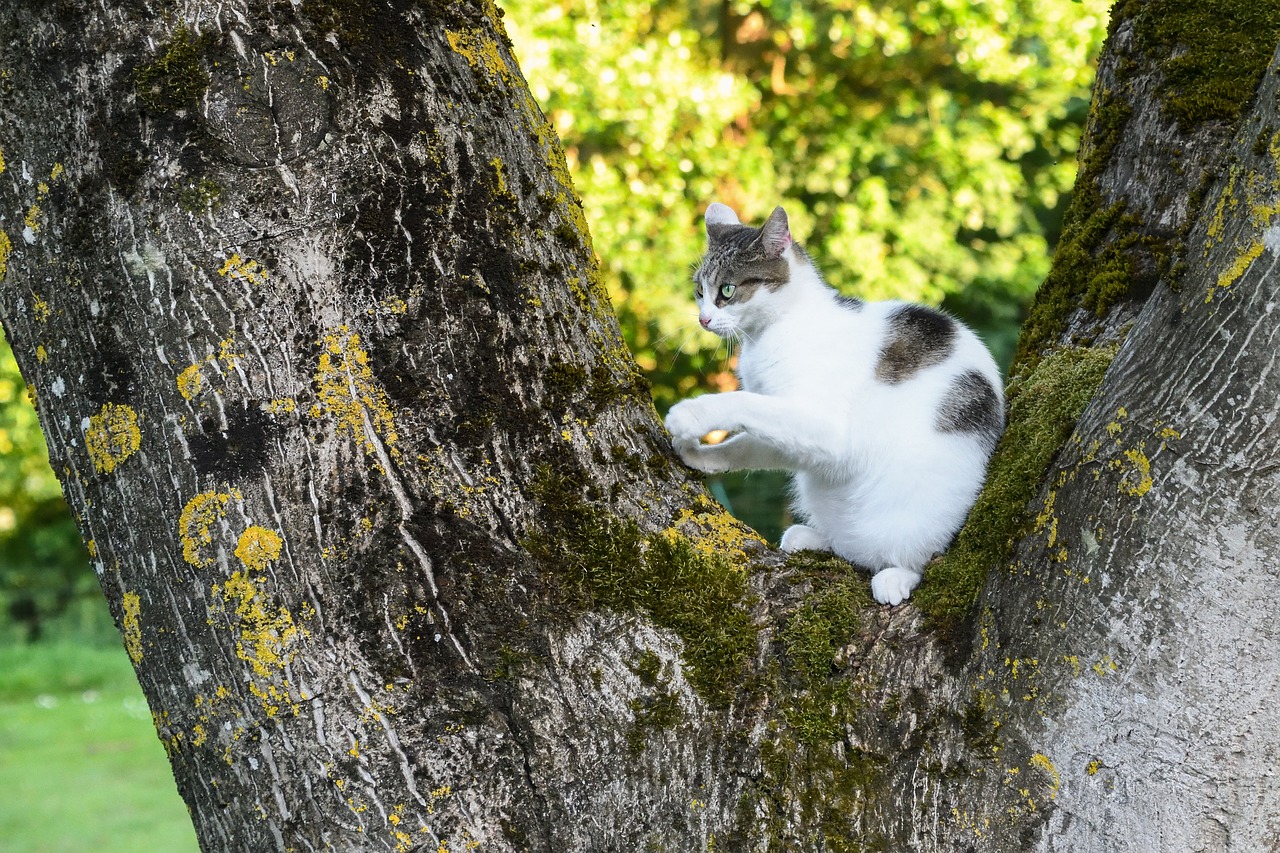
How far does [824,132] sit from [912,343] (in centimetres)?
724

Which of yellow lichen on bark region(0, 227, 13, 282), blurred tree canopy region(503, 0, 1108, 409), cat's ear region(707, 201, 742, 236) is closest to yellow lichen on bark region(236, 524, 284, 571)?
yellow lichen on bark region(0, 227, 13, 282)

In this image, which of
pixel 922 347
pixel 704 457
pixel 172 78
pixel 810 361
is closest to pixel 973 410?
pixel 922 347

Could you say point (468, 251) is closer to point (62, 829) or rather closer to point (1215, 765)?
point (1215, 765)

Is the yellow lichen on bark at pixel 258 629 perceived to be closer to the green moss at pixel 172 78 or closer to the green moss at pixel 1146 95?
the green moss at pixel 172 78

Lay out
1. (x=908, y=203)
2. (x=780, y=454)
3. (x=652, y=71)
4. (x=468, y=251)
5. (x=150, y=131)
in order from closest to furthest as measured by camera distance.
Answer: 1. (x=150, y=131)
2. (x=468, y=251)
3. (x=780, y=454)
4. (x=652, y=71)
5. (x=908, y=203)

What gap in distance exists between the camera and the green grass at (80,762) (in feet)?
21.9

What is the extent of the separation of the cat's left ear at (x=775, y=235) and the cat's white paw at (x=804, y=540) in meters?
0.88

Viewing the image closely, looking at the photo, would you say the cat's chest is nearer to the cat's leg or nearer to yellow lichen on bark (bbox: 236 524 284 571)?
the cat's leg

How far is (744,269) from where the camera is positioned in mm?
3346

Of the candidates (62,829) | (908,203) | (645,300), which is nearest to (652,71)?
(645,300)

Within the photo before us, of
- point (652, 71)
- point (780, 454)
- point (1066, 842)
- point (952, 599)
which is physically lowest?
point (1066, 842)

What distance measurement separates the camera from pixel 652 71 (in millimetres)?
8453

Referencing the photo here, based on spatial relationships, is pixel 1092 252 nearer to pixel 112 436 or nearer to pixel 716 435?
pixel 716 435

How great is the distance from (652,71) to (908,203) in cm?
261
